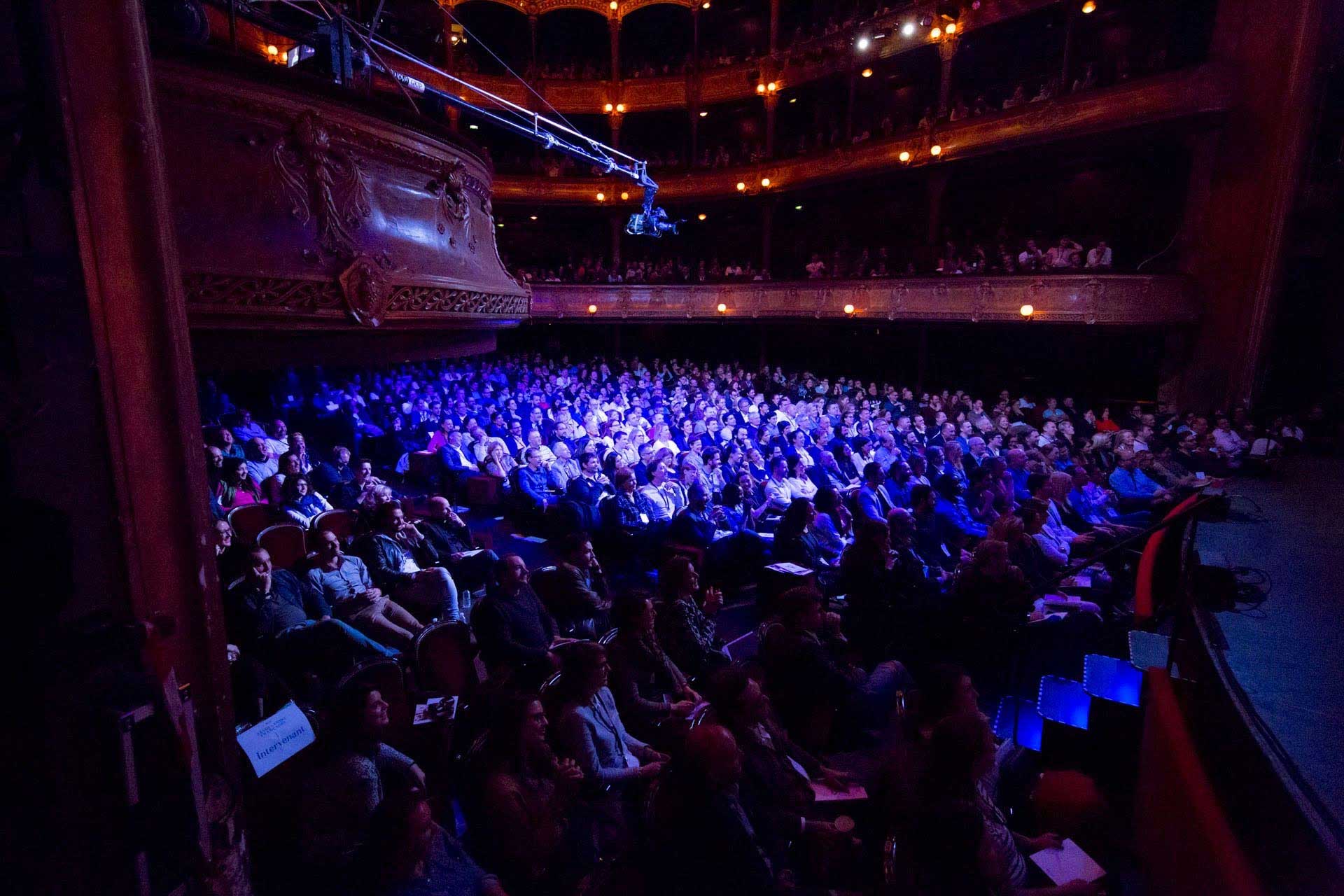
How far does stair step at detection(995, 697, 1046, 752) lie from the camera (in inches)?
149

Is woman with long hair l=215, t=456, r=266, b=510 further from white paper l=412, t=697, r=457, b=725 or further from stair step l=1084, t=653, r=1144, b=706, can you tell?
stair step l=1084, t=653, r=1144, b=706

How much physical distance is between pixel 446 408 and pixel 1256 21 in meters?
14.7

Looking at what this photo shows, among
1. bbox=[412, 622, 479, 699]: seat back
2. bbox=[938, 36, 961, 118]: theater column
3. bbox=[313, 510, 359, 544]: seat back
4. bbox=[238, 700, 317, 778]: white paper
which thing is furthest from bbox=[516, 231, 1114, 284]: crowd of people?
bbox=[238, 700, 317, 778]: white paper

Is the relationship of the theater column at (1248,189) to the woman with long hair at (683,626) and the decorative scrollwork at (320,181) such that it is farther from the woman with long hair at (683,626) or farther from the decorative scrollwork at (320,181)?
the decorative scrollwork at (320,181)

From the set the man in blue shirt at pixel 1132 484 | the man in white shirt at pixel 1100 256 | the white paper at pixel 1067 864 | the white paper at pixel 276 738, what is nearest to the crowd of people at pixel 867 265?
the man in white shirt at pixel 1100 256

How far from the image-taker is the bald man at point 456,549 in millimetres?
5457

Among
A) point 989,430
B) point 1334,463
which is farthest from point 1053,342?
point 1334,463

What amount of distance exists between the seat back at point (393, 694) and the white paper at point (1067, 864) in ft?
9.39

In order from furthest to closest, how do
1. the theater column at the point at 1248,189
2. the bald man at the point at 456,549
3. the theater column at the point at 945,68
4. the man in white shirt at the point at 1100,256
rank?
1. the theater column at the point at 945,68
2. the man in white shirt at the point at 1100,256
3. the theater column at the point at 1248,189
4. the bald man at the point at 456,549

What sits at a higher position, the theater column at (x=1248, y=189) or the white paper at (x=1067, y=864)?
the theater column at (x=1248, y=189)

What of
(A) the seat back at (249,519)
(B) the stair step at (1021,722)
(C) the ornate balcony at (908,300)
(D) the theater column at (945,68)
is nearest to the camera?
(B) the stair step at (1021,722)

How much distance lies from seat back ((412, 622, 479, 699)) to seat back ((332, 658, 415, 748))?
0.93 feet

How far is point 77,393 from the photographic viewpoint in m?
1.48

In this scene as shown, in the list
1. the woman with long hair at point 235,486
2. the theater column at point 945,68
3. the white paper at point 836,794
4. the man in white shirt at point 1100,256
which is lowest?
the white paper at point 836,794
